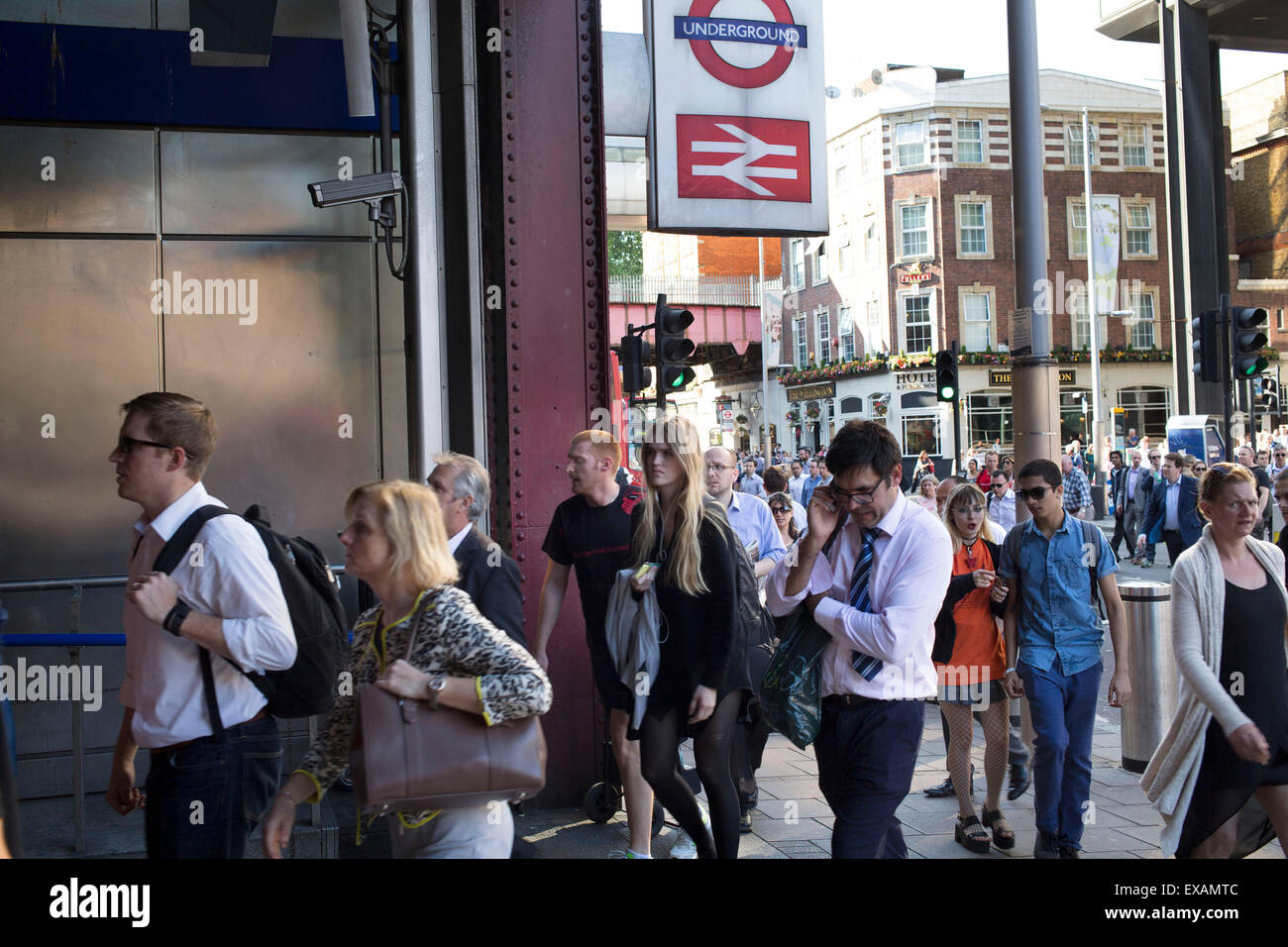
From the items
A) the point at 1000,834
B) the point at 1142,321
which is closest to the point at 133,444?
the point at 1000,834

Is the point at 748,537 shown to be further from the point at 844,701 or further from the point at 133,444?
the point at 133,444

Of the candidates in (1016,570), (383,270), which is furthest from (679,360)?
(1016,570)

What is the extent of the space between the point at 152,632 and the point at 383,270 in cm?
505

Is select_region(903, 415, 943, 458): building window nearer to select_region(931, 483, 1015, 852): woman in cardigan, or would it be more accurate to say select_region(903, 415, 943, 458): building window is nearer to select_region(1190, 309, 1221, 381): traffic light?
select_region(1190, 309, 1221, 381): traffic light

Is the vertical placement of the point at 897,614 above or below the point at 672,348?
below

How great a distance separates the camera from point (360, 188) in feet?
21.8

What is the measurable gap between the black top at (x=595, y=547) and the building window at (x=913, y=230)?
46.0m

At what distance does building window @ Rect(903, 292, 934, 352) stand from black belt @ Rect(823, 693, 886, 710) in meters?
46.5

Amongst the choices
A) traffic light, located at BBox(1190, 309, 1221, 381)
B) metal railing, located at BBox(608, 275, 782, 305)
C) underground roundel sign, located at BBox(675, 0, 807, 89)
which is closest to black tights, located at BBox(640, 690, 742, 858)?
underground roundel sign, located at BBox(675, 0, 807, 89)

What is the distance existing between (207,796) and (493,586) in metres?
1.26

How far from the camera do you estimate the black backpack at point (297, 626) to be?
128 inches

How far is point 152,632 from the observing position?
3.27 metres

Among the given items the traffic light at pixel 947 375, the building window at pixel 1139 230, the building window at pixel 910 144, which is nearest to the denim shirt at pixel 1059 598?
the traffic light at pixel 947 375
